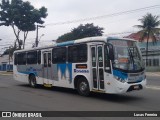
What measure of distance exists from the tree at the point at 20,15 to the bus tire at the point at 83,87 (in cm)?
3428

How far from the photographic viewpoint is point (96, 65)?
1332cm

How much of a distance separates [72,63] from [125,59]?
335 cm

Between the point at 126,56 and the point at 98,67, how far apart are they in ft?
4.46

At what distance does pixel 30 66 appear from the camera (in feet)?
64.0

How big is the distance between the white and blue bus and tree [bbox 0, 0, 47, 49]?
3076cm

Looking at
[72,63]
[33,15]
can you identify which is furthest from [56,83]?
[33,15]

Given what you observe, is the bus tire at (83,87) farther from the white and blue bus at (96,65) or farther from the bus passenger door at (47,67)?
the bus passenger door at (47,67)

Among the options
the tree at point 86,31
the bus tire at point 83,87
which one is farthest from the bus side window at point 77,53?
the tree at point 86,31

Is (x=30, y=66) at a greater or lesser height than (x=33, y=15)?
lesser

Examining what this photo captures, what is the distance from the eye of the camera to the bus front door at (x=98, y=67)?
512 inches

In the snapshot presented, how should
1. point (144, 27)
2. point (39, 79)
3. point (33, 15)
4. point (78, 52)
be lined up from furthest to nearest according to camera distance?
point (144, 27) < point (33, 15) < point (39, 79) < point (78, 52)

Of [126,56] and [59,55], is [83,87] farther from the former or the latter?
[59,55]

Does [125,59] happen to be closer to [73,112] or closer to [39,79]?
[73,112]

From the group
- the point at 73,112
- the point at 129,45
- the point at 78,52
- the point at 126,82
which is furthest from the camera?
the point at 78,52
